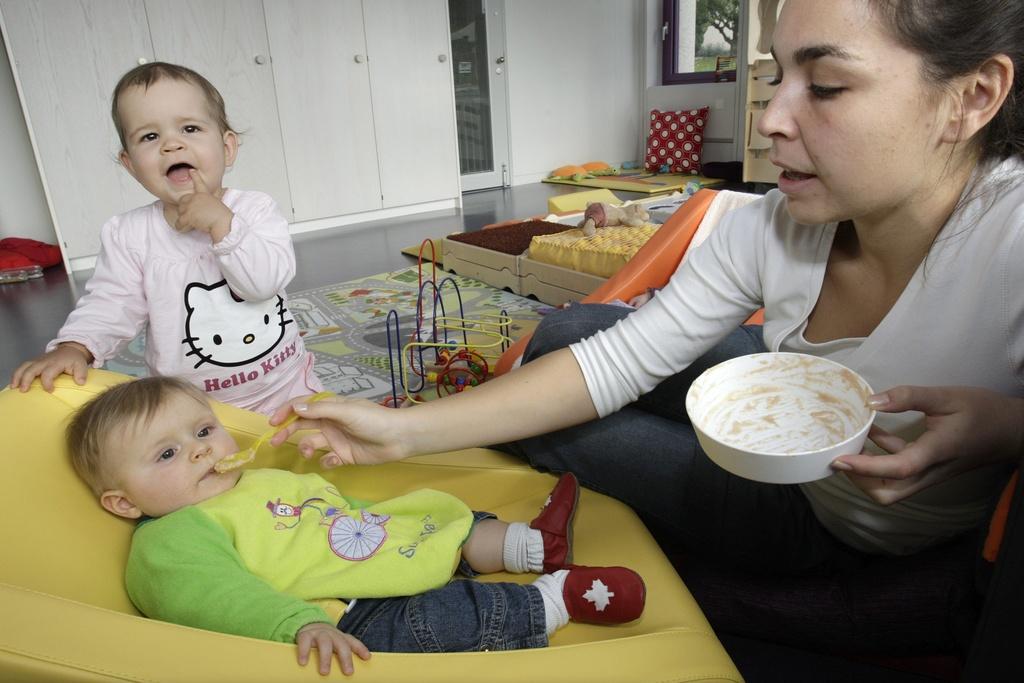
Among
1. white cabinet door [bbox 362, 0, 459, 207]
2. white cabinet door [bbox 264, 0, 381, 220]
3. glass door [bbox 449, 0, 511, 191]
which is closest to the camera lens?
white cabinet door [bbox 264, 0, 381, 220]

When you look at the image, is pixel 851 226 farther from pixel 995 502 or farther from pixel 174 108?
pixel 174 108

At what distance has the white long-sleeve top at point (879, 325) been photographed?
2.31ft

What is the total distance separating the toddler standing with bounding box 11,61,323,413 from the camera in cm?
118

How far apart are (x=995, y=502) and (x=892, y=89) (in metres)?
0.42

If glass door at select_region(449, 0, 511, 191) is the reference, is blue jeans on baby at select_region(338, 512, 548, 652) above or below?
below

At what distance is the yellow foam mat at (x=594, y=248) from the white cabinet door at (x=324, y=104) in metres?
2.18

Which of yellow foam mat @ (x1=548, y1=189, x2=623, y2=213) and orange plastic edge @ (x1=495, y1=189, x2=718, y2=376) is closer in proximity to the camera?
orange plastic edge @ (x1=495, y1=189, x2=718, y2=376)

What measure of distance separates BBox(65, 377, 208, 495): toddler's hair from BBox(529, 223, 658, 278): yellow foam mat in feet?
6.08

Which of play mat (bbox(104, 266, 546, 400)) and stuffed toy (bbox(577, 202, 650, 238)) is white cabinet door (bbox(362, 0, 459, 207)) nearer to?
play mat (bbox(104, 266, 546, 400))

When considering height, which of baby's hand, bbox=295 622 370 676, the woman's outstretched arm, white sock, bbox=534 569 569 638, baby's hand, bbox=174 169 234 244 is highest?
baby's hand, bbox=174 169 234 244

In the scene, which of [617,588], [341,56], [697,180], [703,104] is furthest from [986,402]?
[703,104]

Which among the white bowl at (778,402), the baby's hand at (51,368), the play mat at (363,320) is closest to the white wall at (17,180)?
the play mat at (363,320)

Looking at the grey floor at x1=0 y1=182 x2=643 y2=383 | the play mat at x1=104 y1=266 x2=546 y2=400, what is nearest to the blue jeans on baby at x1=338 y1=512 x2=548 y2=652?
the play mat at x1=104 y1=266 x2=546 y2=400

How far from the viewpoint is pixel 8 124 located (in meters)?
3.85
